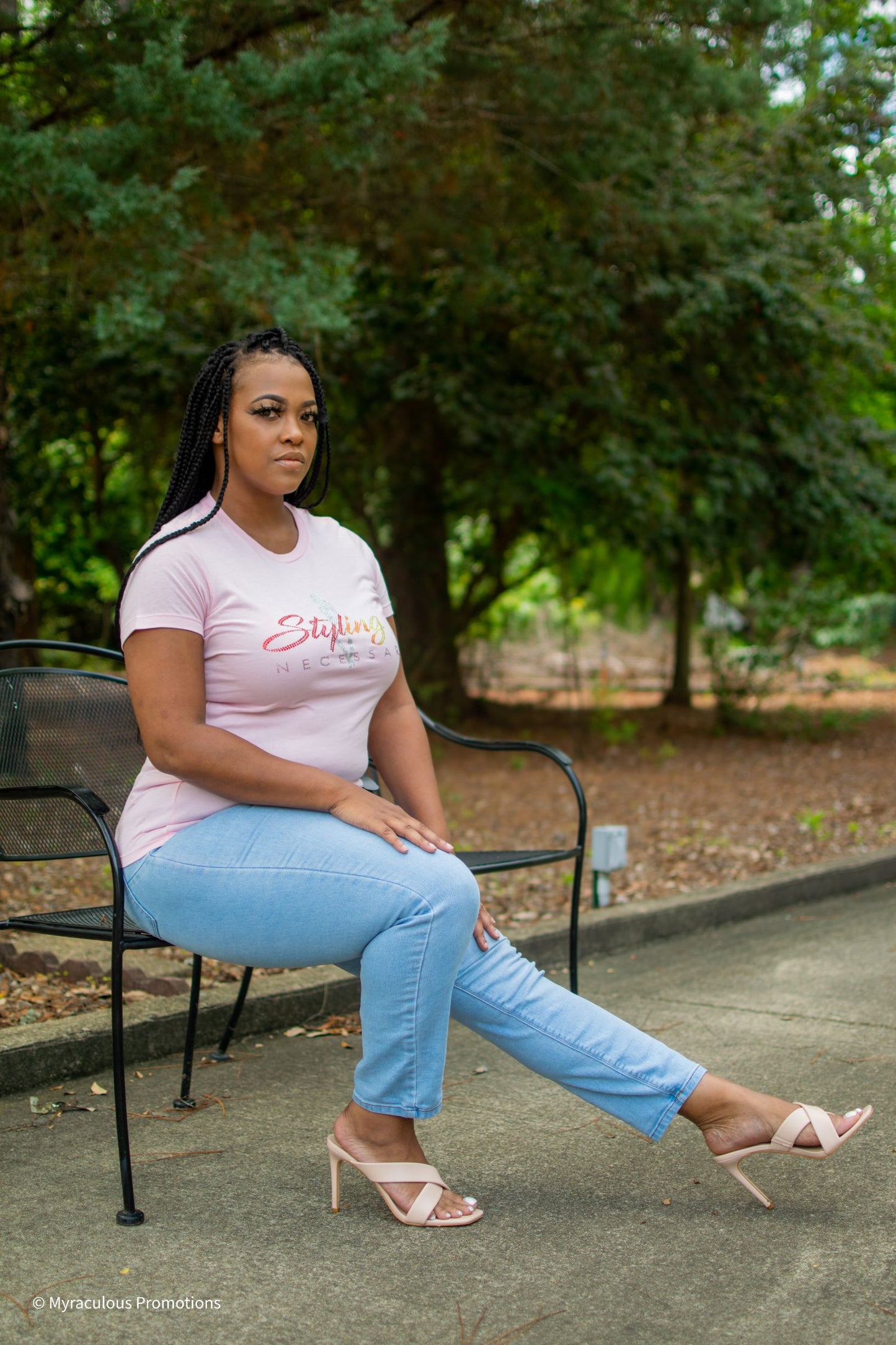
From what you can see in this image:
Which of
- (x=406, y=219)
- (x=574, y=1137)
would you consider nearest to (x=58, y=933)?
(x=574, y=1137)

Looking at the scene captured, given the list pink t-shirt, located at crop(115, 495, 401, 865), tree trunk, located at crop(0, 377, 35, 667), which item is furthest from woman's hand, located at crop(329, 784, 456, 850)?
tree trunk, located at crop(0, 377, 35, 667)

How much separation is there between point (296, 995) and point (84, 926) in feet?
4.19

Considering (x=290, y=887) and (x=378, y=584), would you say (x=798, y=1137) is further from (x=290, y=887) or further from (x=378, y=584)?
(x=378, y=584)

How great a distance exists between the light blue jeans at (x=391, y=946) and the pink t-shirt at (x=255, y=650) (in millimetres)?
133

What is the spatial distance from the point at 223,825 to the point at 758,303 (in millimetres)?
8268

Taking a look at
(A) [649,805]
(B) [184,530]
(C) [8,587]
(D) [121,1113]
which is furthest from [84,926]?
(A) [649,805]

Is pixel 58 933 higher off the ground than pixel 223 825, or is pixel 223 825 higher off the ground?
pixel 223 825

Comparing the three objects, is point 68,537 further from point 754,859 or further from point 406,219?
point 754,859

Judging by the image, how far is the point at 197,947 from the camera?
8.09 feet

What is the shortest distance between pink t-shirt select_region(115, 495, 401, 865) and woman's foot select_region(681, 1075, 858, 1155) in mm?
927

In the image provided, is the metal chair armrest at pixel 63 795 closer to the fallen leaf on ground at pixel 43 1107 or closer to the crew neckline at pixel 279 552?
the crew neckline at pixel 279 552

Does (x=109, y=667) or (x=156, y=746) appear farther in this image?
(x=109, y=667)

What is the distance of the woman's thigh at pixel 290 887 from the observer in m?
2.33

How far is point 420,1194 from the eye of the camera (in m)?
2.41
